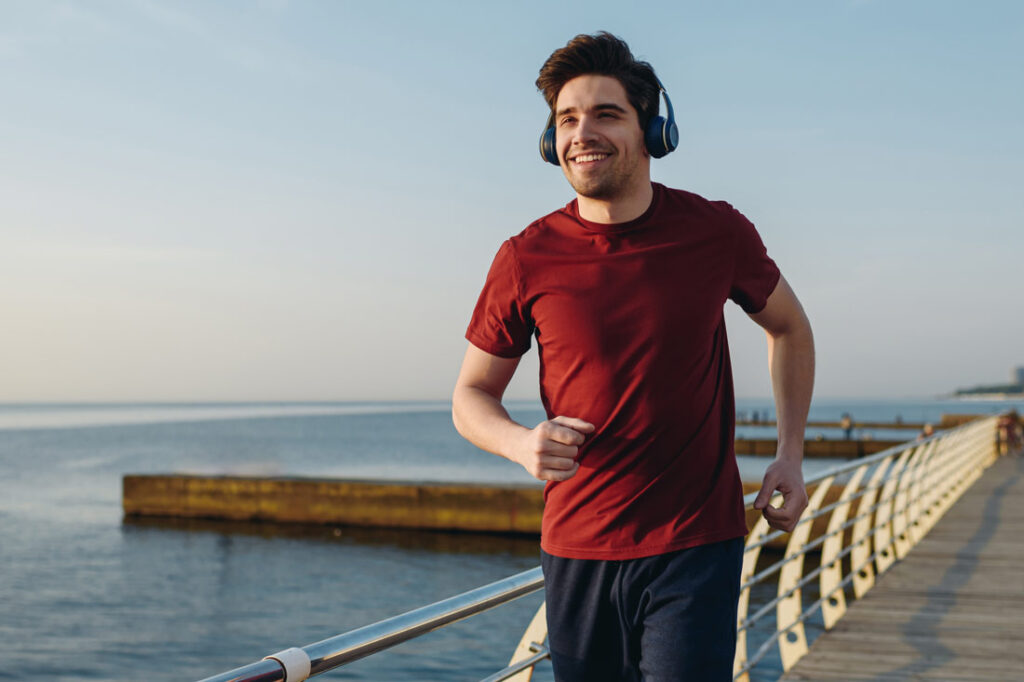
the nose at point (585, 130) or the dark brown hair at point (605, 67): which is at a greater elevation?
the dark brown hair at point (605, 67)

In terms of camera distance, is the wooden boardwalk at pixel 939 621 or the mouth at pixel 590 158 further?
the wooden boardwalk at pixel 939 621

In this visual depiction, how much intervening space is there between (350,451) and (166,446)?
901 inches

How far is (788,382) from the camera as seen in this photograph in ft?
6.00

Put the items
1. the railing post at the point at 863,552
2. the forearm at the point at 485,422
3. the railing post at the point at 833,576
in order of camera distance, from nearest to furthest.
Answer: the forearm at the point at 485,422 < the railing post at the point at 833,576 < the railing post at the point at 863,552

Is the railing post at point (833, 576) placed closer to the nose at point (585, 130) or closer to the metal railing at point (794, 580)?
the metal railing at point (794, 580)

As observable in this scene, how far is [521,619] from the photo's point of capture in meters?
14.5

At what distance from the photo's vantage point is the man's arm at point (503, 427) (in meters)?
1.28

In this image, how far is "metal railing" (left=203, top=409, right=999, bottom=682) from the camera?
1535 mm

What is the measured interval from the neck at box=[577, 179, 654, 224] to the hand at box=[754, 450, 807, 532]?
0.56 m

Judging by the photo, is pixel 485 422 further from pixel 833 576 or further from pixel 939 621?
pixel 939 621

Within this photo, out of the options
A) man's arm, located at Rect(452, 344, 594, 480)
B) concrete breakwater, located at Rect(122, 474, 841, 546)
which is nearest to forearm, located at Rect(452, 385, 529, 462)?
man's arm, located at Rect(452, 344, 594, 480)

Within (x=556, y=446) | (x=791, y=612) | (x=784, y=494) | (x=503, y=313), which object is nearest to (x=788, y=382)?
(x=784, y=494)

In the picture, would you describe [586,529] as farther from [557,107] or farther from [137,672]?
[137,672]

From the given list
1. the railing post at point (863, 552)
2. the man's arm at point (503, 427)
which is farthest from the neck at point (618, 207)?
the railing post at point (863, 552)
